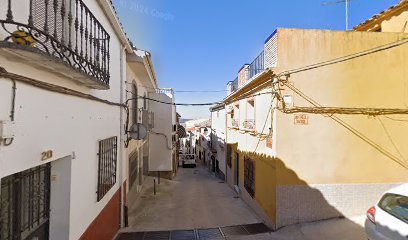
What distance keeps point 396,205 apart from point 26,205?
5874 mm

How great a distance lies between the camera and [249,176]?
37.3 feet

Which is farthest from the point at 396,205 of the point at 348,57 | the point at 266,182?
the point at 348,57

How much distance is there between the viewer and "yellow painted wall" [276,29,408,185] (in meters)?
7.67

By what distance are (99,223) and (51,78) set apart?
3605 mm

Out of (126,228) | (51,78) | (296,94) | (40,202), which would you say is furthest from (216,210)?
(51,78)

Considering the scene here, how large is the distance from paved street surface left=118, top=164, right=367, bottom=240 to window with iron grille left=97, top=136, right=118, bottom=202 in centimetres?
199

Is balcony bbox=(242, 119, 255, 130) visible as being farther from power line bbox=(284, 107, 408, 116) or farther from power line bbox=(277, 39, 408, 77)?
power line bbox=(277, 39, 408, 77)

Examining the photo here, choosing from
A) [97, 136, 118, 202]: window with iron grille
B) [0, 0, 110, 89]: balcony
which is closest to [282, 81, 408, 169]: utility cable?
[97, 136, 118, 202]: window with iron grille

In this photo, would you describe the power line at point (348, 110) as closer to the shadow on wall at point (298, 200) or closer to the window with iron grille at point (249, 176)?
the shadow on wall at point (298, 200)

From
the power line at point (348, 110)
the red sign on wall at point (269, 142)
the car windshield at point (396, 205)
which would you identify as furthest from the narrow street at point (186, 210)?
the car windshield at point (396, 205)

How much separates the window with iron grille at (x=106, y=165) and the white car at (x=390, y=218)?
548 cm

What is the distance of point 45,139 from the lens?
133 inches

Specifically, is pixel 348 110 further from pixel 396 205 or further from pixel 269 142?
pixel 396 205

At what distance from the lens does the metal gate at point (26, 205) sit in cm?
298
